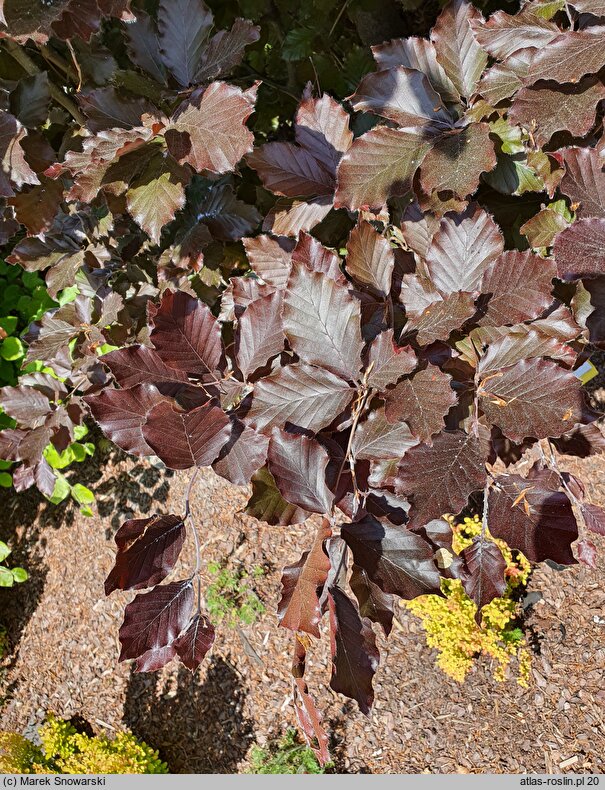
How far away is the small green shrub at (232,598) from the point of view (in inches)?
98.6

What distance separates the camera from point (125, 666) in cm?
271

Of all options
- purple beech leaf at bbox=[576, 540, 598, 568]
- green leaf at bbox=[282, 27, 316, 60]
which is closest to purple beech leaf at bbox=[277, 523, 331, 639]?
purple beech leaf at bbox=[576, 540, 598, 568]

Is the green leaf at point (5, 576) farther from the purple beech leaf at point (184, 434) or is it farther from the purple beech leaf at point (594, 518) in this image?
the purple beech leaf at point (594, 518)

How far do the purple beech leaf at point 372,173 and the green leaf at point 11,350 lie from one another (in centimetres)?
245

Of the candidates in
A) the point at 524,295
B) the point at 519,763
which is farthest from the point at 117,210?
the point at 519,763

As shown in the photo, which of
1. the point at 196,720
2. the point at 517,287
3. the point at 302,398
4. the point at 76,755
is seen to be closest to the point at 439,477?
the point at 302,398

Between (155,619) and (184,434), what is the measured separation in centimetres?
29

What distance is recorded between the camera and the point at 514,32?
0.88m

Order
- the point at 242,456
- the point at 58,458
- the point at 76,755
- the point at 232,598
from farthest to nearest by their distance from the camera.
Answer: the point at 58,458 < the point at 232,598 < the point at 76,755 < the point at 242,456

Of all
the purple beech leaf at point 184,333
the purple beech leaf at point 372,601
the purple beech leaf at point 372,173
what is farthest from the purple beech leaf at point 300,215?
the purple beech leaf at point 372,601

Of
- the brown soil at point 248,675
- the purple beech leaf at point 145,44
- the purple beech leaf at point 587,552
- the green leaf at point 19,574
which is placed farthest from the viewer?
the green leaf at point 19,574

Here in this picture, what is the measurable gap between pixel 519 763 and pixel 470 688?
11.0 inches

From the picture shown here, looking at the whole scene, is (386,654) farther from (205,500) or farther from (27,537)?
(27,537)

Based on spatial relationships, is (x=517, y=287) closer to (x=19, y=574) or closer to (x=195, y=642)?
(x=195, y=642)
